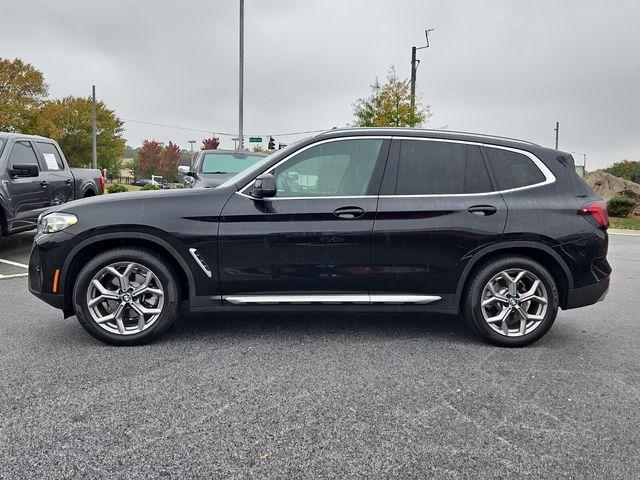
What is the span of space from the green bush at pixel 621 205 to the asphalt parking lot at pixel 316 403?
22.8 meters

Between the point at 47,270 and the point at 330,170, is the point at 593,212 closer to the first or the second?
the point at 330,170

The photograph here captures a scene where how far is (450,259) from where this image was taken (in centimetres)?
436

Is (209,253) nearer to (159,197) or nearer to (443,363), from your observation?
(159,197)

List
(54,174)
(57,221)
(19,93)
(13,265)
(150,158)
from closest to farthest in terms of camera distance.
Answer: (57,221) < (13,265) < (54,174) < (19,93) < (150,158)

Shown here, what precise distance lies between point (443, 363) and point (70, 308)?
2972mm

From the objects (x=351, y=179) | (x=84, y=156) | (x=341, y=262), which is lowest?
(x=341, y=262)

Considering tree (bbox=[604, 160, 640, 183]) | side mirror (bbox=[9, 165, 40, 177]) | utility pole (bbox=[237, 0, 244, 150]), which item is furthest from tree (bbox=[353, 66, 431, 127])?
tree (bbox=[604, 160, 640, 183])

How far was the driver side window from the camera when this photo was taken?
4.39m

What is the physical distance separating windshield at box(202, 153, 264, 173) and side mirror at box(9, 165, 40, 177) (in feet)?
11.7

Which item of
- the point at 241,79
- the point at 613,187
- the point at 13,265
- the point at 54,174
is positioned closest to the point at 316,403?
the point at 13,265

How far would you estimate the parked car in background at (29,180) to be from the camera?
824 centimetres

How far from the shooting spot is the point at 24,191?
857cm

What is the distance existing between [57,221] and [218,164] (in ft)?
23.8

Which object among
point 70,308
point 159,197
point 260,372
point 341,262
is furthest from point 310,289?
point 70,308
